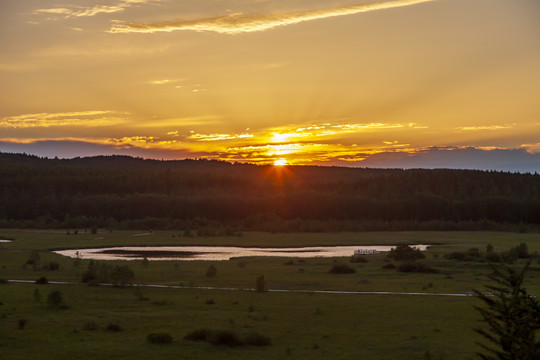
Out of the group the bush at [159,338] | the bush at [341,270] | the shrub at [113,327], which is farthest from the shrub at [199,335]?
the bush at [341,270]

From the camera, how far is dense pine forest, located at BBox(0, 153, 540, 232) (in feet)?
410

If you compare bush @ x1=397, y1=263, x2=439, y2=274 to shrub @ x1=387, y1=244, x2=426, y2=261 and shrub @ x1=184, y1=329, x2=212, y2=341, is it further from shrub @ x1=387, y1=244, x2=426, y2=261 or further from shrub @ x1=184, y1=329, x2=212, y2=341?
shrub @ x1=184, y1=329, x2=212, y2=341

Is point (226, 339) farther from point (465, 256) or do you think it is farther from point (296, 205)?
point (296, 205)

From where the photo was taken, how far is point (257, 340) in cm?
2348

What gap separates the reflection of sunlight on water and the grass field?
14.2m

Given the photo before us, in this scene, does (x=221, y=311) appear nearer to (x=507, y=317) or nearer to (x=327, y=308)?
(x=327, y=308)

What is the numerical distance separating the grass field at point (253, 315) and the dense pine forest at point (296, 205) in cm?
6145

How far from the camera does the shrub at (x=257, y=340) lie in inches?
923

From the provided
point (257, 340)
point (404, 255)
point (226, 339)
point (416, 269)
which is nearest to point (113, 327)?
point (226, 339)

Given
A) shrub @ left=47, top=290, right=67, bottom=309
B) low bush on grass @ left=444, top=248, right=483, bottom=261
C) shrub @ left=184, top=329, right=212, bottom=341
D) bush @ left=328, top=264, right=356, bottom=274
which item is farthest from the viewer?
low bush on grass @ left=444, top=248, right=483, bottom=261

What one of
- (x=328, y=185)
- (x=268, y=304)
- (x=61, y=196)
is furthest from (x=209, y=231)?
(x=328, y=185)

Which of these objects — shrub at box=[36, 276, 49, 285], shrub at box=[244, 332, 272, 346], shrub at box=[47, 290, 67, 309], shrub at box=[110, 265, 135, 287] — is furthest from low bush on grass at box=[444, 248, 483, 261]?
shrub at box=[47, 290, 67, 309]

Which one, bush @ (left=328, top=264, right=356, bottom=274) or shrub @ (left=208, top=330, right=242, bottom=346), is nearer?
shrub @ (left=208, top=330, right=242, bottom=346)

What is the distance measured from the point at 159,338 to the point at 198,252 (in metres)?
48.2
